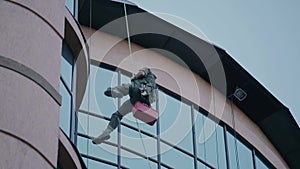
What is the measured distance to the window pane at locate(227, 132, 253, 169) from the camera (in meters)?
22.6

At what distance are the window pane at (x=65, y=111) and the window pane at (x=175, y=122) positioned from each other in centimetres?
512

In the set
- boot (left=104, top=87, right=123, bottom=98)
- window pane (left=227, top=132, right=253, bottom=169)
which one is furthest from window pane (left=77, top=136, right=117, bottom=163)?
window pane (left=227, top=132, right=253, bottom=169)

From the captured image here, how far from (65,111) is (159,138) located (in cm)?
528

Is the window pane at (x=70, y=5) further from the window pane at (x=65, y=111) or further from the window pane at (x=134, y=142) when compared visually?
the window pane at (x=134, y=142)

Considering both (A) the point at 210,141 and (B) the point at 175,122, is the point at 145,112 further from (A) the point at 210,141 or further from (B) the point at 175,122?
(A) the point at 210,141

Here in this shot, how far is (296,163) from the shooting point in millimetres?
25641

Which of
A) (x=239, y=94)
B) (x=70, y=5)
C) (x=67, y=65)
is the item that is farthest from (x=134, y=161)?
(x=239, y=94)

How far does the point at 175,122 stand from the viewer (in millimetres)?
20844

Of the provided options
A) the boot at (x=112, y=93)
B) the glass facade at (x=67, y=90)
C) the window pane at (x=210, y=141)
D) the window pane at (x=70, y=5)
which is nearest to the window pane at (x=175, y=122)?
the window pane at (x=210, y=141)

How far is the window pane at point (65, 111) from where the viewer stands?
593 inches

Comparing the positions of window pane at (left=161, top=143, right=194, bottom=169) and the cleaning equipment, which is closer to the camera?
the cleaning equipment

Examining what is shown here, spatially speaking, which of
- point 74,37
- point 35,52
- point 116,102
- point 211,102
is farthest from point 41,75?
point 211,102

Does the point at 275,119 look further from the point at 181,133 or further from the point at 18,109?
the point at 18,109

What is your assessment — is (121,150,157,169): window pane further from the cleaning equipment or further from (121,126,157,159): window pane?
the cleaning equipment
